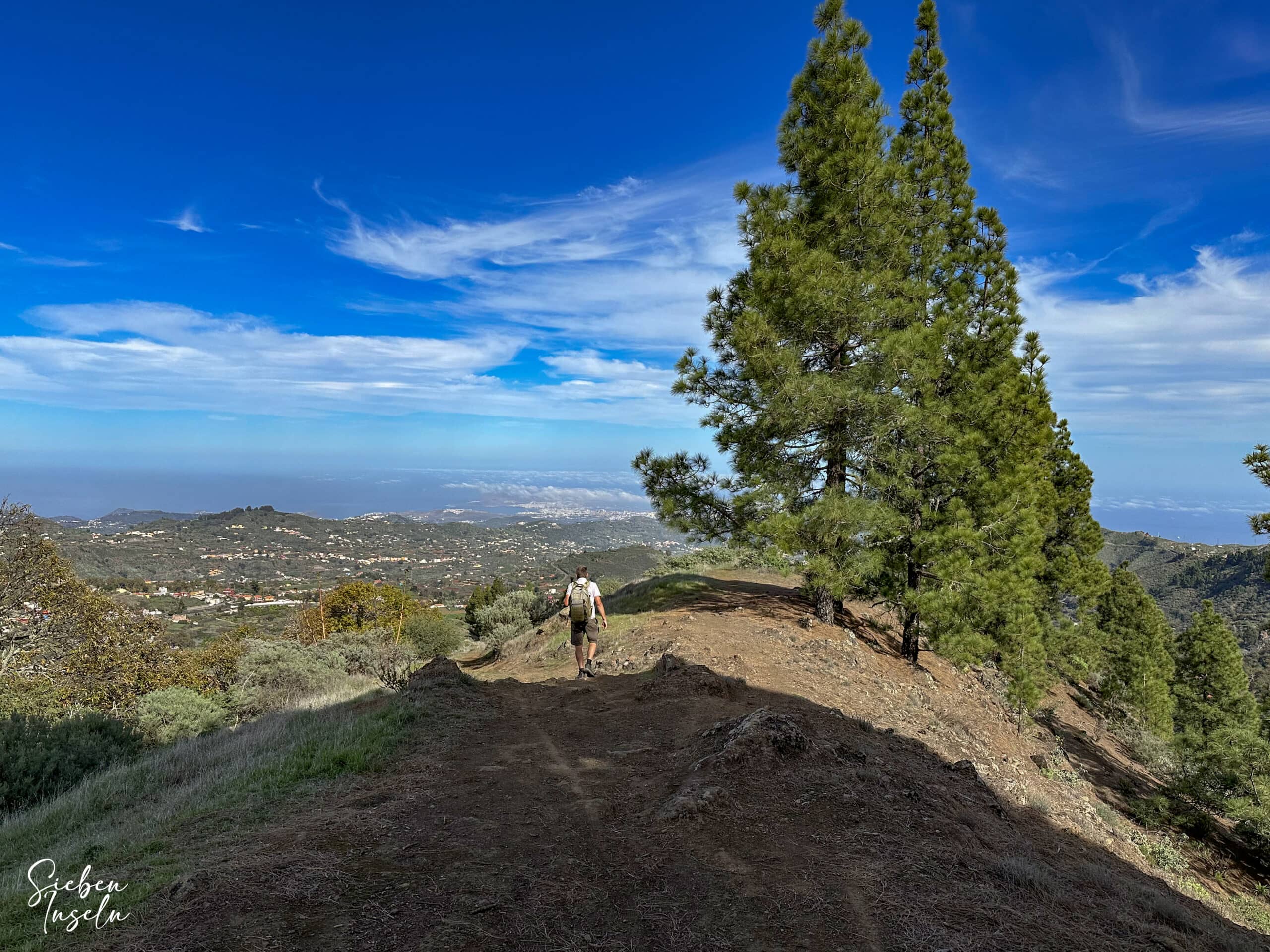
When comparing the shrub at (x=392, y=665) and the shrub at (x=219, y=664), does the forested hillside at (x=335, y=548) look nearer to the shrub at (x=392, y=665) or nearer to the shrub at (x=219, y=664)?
the shrub at (x=392, y=665)

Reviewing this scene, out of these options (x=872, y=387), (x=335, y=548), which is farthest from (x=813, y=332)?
(x=335, y=548)

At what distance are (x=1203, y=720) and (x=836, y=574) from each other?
22329 mm

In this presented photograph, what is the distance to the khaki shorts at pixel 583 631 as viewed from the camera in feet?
34.9

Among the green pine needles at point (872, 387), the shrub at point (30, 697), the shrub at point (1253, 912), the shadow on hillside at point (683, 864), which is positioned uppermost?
the green pine needles at point (872, 387)

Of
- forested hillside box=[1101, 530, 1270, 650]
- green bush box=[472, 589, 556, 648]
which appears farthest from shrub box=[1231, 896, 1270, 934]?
forested hillside box=[1101, 530, 1270, 650]

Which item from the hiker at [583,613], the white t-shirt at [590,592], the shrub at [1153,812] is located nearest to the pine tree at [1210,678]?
the shrub at [1153,812]

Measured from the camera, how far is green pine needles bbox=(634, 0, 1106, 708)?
37.3ft

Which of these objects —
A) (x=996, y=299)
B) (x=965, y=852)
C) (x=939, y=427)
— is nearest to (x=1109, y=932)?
(x=965, y=852)

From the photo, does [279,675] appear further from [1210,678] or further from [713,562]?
[1210,678]

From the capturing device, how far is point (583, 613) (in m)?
10.4

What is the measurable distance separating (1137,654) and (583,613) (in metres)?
25.0

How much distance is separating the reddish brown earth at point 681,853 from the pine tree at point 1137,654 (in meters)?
18.7

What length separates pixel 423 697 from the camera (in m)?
8.69

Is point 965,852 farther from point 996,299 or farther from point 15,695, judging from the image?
point 15,695
